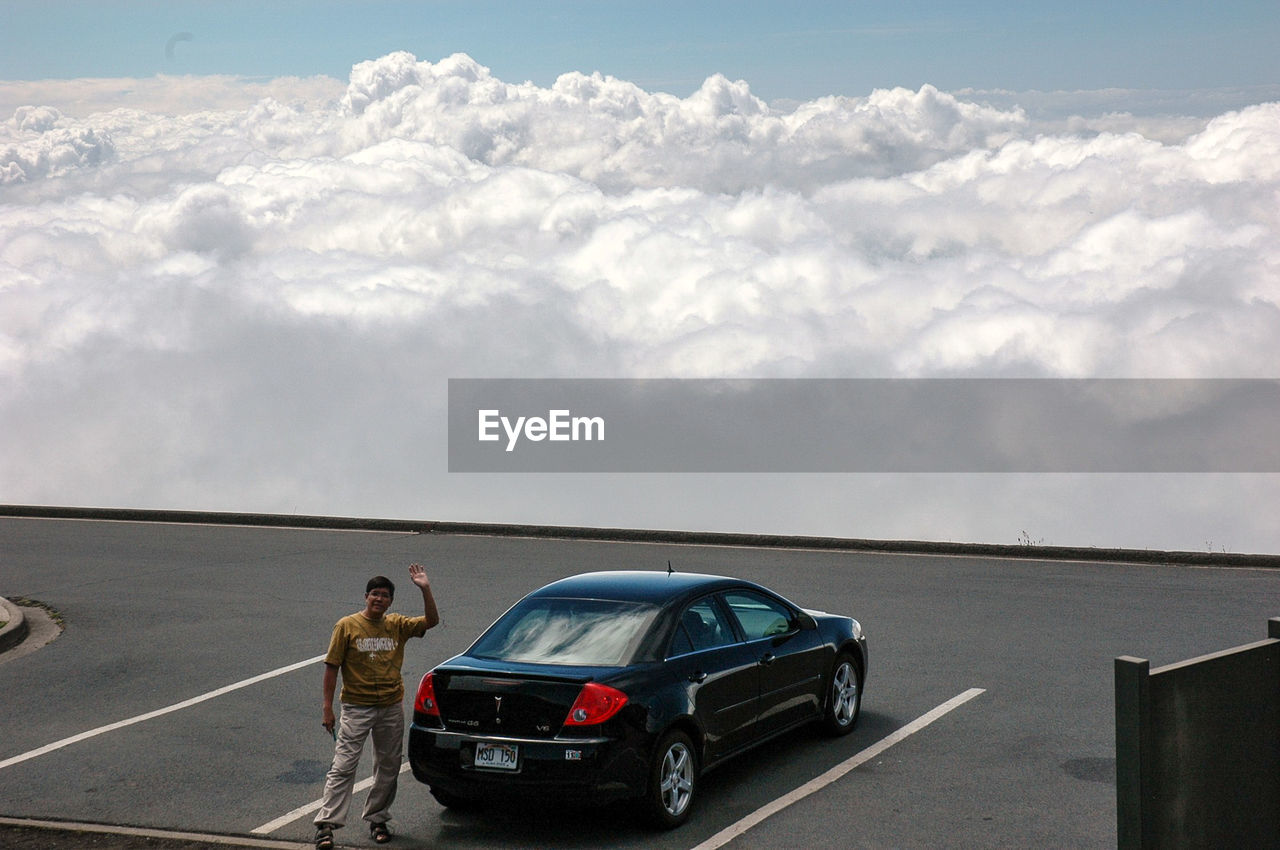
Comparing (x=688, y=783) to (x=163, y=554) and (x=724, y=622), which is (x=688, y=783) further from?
(x=163, y=554)

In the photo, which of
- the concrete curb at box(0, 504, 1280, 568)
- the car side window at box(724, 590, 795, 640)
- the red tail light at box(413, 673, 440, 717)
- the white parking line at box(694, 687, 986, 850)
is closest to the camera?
the white parking line at box(694, 687, 986, 850)

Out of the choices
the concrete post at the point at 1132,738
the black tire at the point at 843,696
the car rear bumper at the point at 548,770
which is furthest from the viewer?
the black tire at the point at 843,696

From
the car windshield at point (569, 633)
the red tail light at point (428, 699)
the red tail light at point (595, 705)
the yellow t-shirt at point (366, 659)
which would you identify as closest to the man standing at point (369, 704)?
the yellow t-shirt at point (366, 659)

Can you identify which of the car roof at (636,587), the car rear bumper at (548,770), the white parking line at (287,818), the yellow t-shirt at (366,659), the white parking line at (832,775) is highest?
the car roof at (636,587)

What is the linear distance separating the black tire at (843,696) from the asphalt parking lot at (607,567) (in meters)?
0.12

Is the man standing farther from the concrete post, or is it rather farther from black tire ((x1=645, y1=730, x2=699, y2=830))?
the concrete post

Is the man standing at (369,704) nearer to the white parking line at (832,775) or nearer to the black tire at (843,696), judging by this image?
the white parking line at (832,775)

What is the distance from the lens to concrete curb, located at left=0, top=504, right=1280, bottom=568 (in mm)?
20625

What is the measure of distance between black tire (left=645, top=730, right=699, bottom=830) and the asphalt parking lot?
0.41ft

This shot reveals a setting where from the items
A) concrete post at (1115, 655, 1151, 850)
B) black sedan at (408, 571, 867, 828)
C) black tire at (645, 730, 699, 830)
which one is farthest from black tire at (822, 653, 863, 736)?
concrete post at (1115, 655, 1151, 850)

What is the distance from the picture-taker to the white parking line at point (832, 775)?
8.21 m

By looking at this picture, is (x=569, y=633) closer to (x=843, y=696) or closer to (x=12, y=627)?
(x=843, y=696)

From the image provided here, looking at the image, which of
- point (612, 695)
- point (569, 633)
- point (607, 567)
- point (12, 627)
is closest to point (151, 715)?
point (12, 627)

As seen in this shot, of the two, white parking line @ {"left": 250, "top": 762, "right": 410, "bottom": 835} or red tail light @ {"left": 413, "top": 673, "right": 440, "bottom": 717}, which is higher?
red tail light @ {"left": 413, "top": 673, "right": 440, "bottom": 717}
